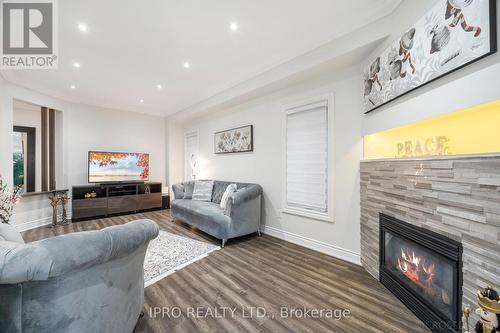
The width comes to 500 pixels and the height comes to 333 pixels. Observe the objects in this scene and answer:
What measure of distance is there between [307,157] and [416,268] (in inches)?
71.4

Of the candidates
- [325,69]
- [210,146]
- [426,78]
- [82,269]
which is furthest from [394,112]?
[210,146]

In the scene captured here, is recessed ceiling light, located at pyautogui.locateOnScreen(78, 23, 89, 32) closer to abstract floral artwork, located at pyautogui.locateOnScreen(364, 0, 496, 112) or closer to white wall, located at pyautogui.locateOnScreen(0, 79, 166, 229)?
white wall, located at pyautogui.locateOnScreen(0, 79, 166, 229)

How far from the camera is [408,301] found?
1.72 meters

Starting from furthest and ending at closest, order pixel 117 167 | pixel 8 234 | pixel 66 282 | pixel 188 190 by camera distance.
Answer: pixel 117 167 → pixel 188 190 → pixel 8 234 → pixel 66 282

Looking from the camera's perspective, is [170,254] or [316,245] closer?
[170,254]

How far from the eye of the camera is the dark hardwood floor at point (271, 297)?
157 centimetres

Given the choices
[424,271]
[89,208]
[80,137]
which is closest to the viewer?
[424,271]

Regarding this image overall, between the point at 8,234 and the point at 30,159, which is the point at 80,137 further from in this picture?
the point at 8,234

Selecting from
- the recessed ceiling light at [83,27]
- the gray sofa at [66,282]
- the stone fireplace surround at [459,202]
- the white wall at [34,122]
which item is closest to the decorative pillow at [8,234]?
the gray sofa at [66,282]

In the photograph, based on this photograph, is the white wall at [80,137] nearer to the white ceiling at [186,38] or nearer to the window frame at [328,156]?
the white ceiling at [186,38]

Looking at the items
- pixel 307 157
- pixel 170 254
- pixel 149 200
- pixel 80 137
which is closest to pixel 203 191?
pixel 170 254

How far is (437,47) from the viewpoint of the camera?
1466mm

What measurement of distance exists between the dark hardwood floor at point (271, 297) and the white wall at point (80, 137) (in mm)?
3950

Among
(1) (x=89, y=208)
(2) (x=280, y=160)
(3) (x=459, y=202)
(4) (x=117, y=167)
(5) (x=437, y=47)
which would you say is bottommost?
(1) (x=89, y=208)
